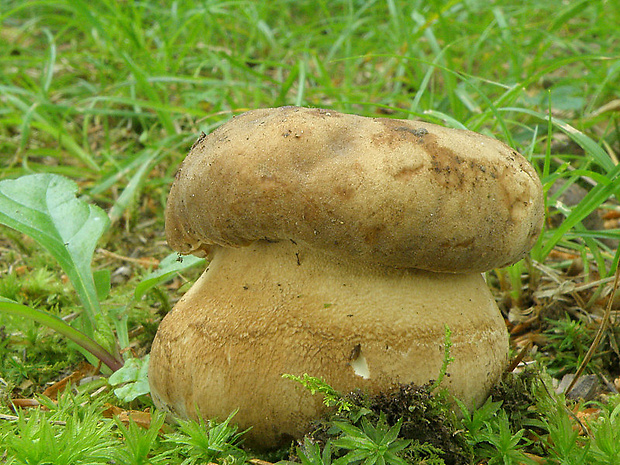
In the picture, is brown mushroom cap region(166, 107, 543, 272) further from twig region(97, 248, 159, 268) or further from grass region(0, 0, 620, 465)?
twig region(97, 248, 159, 268)

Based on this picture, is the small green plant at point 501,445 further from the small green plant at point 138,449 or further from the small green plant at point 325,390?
the small green plant at point 138,449

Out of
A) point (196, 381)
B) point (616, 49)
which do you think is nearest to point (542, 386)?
point (196, 381)

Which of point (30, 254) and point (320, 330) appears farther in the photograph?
point (30, 254)

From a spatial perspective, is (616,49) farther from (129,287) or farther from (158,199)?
(129,287)

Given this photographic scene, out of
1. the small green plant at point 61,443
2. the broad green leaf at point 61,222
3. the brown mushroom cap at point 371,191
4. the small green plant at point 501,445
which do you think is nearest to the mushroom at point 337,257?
the brown mushroom cap at point 371,191

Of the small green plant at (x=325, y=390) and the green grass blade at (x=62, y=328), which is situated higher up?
the small green plant at (x=325, y=390)

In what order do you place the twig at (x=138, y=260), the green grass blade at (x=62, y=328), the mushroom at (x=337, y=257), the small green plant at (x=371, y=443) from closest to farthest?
the small green plant at (x=371, y=443) → the mushroom at (x=337, y=257) → the green grass blade at (x=62, y=328) → the twig at (x=138, y=260)
